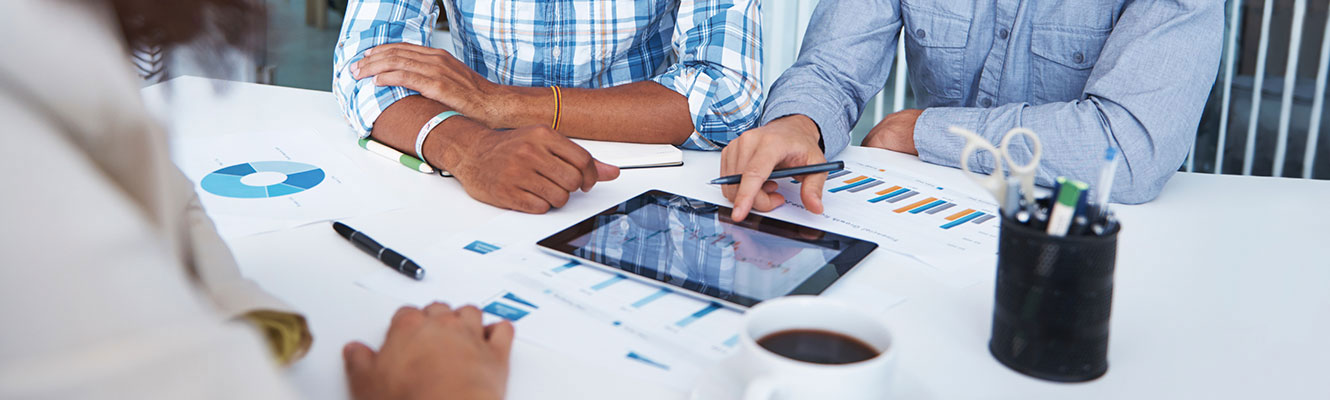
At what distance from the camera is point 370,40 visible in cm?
148

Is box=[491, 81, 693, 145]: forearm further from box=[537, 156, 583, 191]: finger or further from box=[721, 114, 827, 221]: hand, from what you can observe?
box=[537, 156, 583, 191]: finger

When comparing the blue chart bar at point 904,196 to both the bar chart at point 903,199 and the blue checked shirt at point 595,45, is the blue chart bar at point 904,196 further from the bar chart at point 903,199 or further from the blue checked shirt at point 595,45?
the blue checked shirt at point 595,45

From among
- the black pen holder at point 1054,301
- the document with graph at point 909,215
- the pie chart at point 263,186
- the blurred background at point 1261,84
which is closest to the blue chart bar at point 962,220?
the document with graph at point 909,215

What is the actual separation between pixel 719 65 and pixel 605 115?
9.1 inches

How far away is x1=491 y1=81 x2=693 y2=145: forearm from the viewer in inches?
54.8

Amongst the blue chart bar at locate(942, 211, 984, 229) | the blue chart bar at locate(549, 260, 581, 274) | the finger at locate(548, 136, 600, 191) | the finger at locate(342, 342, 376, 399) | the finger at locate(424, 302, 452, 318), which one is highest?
the finger at locate(548, 136, 600, 191)

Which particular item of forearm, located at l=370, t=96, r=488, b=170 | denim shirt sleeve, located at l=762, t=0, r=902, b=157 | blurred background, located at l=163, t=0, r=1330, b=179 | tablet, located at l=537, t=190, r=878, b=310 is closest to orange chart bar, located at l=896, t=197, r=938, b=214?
tablet, located at l=537, t=190, r=878, b=310

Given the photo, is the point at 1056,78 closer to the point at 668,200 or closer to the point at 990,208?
the point at 990,208

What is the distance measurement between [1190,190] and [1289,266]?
0.94 feet

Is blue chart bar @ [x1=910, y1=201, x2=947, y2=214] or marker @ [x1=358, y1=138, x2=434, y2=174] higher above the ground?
blue chart bar @ [x1=910, y1=201, x2=947, y2=214]

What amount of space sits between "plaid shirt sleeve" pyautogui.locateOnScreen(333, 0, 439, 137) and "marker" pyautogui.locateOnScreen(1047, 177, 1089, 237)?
986mm

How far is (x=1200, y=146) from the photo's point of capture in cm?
279

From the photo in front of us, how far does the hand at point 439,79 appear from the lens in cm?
138

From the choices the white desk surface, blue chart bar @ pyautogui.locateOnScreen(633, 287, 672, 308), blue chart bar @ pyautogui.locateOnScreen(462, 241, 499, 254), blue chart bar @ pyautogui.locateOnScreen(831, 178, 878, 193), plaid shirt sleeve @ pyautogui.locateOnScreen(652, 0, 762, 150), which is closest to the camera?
the white desk surface
